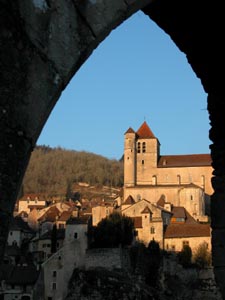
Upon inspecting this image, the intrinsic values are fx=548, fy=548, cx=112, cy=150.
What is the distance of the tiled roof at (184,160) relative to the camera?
94.8m

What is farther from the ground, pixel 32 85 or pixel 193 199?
pixel 193 199

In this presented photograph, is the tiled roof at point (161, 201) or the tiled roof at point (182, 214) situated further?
the tiled roof at point (161, 201)

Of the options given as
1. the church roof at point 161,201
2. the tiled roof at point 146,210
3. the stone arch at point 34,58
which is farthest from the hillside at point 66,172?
the stone arch at point 34,58

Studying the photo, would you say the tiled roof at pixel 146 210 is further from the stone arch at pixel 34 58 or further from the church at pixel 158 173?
the stone arch at pixel 34 58

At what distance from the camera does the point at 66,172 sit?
490 ft

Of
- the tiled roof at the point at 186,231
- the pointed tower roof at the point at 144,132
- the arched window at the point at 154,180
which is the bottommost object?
the tiled roof at the point at 186,231

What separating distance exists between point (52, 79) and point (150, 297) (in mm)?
48551

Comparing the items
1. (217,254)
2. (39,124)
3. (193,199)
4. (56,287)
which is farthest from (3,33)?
(193,199)

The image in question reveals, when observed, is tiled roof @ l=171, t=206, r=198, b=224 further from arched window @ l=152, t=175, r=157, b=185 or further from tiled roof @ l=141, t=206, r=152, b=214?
arched window @ l=152, t=175, r=157, b=185

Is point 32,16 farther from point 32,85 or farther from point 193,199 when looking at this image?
point 193,199

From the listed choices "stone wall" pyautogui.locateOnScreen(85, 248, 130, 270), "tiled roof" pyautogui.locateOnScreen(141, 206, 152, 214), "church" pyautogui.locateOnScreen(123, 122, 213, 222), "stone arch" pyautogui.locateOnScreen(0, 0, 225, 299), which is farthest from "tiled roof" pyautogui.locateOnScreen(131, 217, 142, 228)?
"stone arch" pyautogui.locateOnScreen(0, 0, 225, 299)

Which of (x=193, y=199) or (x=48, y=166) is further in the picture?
(x=48, y=166)

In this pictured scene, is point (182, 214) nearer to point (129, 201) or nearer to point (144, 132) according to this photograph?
point (129, 201)

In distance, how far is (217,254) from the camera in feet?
14.4
